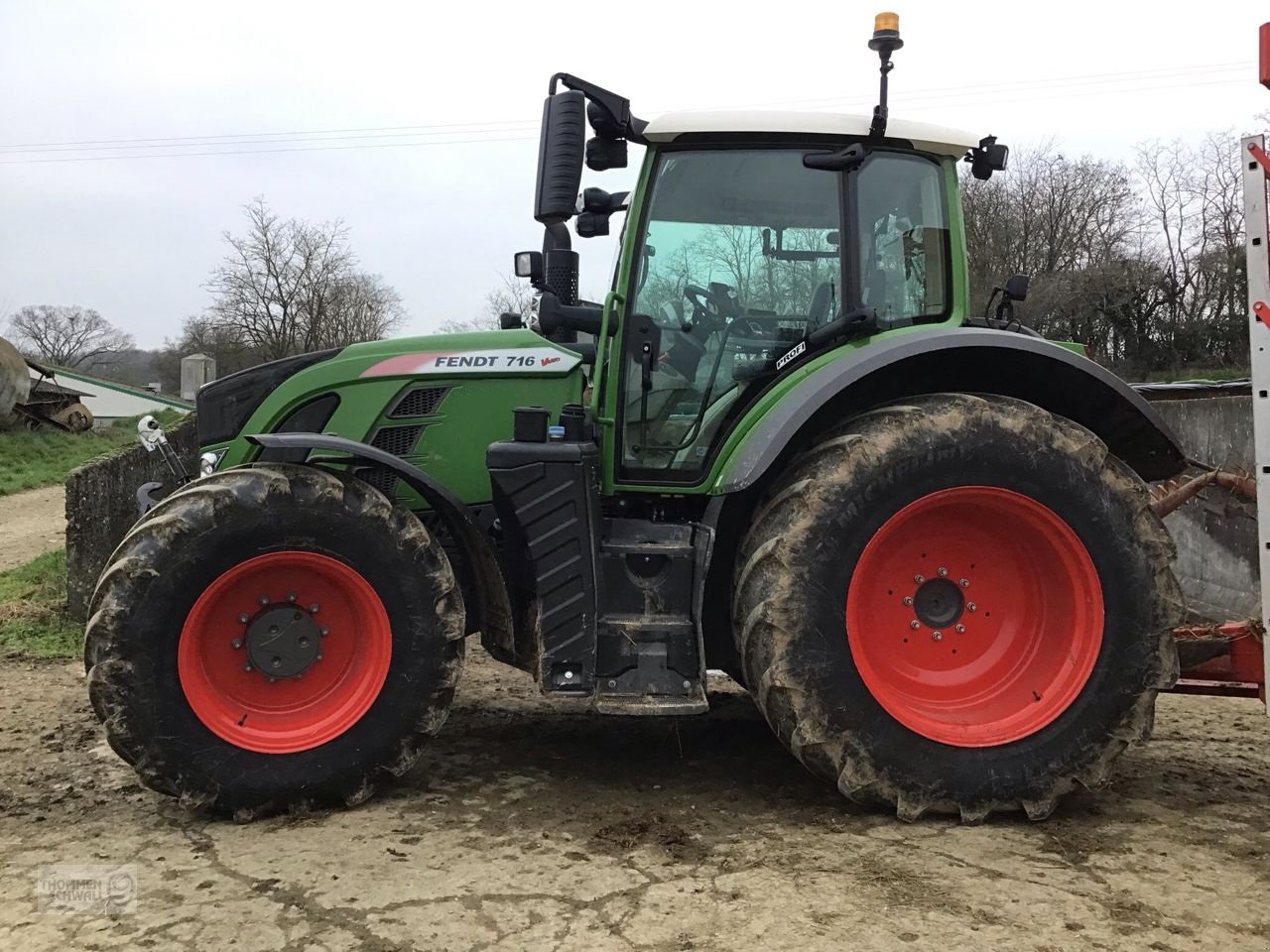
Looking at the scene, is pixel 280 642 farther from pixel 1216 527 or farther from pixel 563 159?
pixel 1216 527

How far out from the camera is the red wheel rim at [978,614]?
3.59 m

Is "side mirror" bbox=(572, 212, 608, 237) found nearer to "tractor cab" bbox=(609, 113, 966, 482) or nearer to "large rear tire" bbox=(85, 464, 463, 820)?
"tractor cab" bbox=(609, 113, 966, 482)

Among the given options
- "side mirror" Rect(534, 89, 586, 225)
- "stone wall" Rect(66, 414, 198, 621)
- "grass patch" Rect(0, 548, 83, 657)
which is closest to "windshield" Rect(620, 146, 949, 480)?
"side mirror" Rect(534, 89, 586, 225)

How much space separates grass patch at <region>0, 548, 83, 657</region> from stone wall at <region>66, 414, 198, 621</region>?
147 mm

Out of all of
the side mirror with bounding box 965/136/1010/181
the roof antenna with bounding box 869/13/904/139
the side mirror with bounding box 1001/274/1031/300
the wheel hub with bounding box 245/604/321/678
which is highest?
the roof antenna with bounding box 869/13/904/139

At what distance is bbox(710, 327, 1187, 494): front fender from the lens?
11.6ft

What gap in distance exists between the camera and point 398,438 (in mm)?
4188

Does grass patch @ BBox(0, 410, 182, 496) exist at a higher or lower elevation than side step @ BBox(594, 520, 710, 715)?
higher

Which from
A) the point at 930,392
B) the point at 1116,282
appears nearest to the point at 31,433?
the point at 930,392

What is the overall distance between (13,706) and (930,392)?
4464mm

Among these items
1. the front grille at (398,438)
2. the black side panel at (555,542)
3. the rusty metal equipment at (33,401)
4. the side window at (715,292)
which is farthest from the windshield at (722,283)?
the rusty metal equipment at (33,401)

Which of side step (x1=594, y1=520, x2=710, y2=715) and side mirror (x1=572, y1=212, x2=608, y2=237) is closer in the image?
side step (x1=594, y1=520, x2=710, y2=715)

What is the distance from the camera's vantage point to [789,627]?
344 centimetres

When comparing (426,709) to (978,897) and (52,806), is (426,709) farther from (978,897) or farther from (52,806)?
(978,897)
